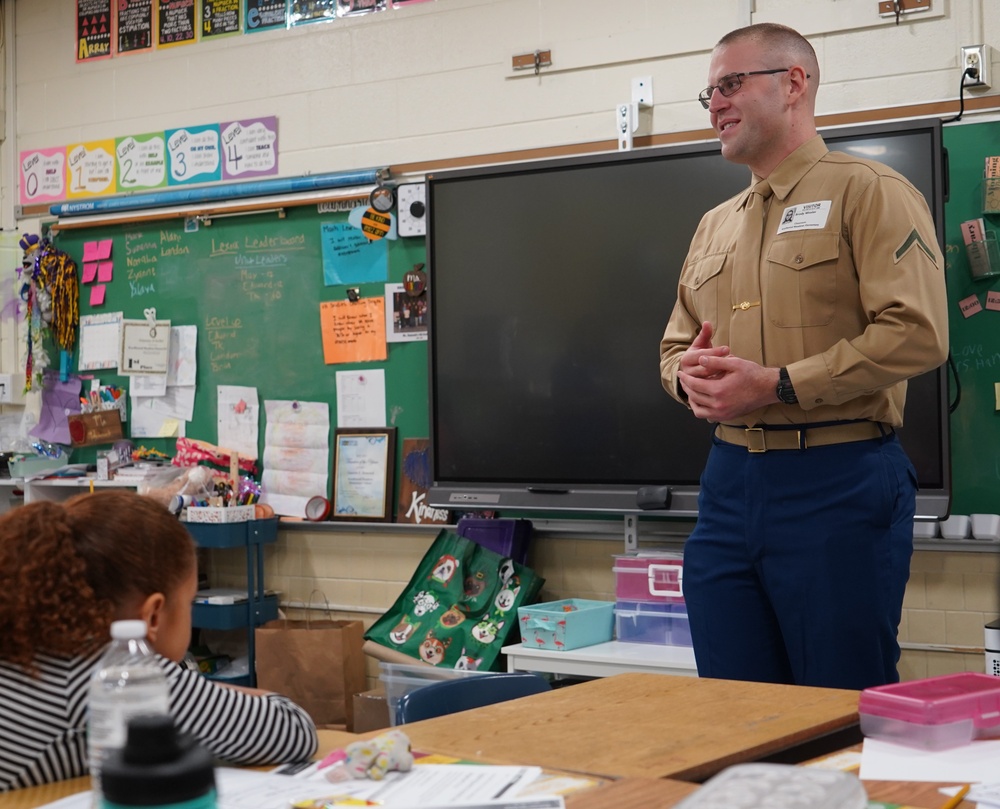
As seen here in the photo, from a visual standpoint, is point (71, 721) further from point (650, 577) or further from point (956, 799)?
point (650, 577)

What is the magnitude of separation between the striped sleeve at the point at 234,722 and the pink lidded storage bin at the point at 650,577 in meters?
2.25

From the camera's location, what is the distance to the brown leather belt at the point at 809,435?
229 centimetres

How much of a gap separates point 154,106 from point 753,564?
3.55 m

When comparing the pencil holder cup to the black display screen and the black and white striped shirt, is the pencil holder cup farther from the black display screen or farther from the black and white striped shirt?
the black and white striped shirt

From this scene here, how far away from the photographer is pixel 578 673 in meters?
3.56

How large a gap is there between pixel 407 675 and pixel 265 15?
8.44 feet

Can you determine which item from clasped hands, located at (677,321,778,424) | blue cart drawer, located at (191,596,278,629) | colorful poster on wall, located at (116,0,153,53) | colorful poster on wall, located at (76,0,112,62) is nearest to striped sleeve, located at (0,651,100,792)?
clasped hands, located at (677,321,778,424)


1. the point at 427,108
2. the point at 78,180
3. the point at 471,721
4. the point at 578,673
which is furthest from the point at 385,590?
the point at 471,721

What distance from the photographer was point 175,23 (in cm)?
485

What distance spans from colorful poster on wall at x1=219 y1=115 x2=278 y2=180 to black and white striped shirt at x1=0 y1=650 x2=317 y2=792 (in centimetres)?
347

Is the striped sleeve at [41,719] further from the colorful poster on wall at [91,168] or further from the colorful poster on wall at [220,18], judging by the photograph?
the colorful poster on wall at [91,168]

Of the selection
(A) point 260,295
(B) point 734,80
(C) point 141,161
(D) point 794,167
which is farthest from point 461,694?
(C) point 141,161

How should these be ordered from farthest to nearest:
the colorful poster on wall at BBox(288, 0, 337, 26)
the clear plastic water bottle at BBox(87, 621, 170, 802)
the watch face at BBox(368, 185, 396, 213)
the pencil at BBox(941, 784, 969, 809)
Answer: the colorful poster on wall at BBox(288, 0, 337, 26) < the watch face at BBox(368, 185, 396, 213) < the pencil at BBox(941, 784, 969, 809) < the clear plastic water bottle at BBox(87, 621, 170, 802)

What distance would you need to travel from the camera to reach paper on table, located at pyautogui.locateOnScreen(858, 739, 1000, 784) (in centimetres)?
128
